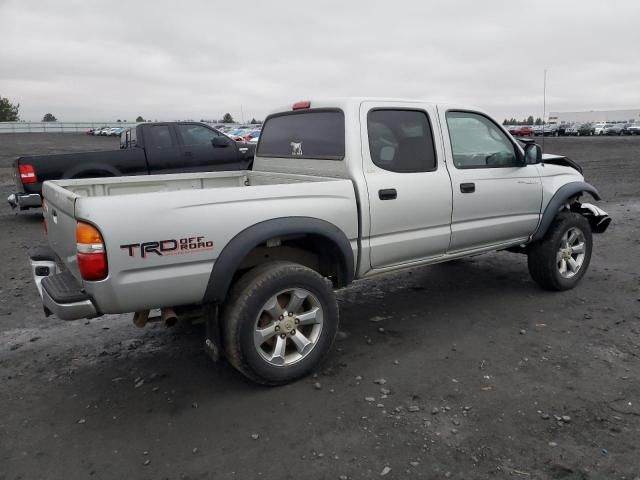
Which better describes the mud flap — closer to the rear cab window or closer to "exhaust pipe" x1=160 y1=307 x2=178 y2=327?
"exhaust pipe" x1=160 y1=307 x2=178 y2=327

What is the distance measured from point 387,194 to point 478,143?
135cm

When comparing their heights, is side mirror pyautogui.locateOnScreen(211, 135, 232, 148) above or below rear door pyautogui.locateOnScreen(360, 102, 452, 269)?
above

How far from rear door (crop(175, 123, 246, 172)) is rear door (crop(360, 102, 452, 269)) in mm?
6407

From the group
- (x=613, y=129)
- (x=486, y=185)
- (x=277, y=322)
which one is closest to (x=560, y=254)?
(x=486, y=185)

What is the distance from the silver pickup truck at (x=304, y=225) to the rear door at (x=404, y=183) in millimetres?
11

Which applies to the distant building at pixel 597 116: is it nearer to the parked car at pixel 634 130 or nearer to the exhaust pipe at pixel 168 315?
the parked car at pixel 634 130

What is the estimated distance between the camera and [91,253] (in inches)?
Answer: 117

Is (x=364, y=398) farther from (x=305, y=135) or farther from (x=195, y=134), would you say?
(x=195, y=134)

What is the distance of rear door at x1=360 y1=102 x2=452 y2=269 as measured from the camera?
4.10 metres

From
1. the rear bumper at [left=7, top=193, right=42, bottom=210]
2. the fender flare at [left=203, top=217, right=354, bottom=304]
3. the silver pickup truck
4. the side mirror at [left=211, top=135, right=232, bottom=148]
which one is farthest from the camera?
the side mirror at [left=211, top=135, right=232, bottom=148]

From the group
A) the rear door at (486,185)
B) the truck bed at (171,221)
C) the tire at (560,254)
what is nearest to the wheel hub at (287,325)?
the truck bed at (171,221)

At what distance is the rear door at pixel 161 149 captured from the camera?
10141 millimetres

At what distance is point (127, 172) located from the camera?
985 centimetres

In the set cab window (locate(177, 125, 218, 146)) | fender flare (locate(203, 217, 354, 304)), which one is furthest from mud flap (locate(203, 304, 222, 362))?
cab window (locate(177, 125, 218, 146))
